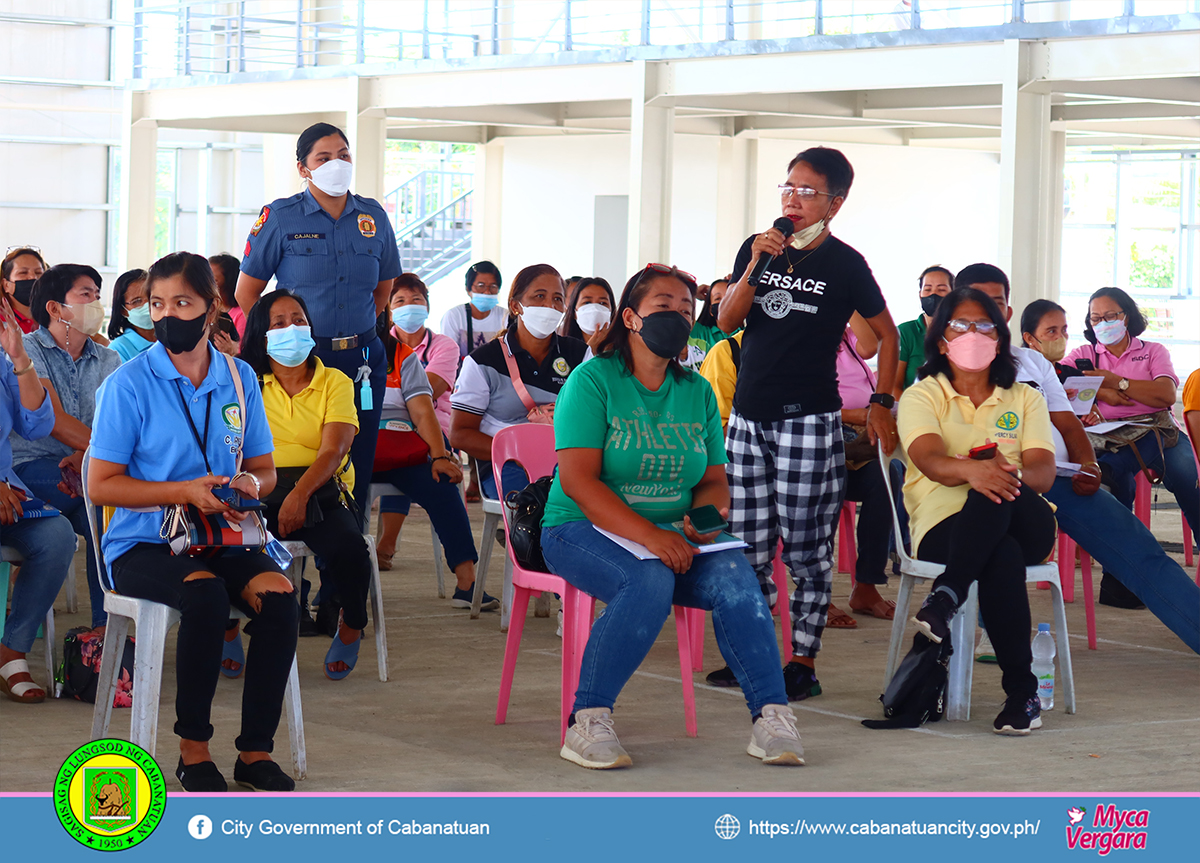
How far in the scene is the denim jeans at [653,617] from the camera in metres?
3.77

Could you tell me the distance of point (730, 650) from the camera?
3.84m

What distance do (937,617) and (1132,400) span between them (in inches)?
112

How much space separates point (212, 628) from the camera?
3.39 metres

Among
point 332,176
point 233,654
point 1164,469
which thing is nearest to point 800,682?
point 233,654

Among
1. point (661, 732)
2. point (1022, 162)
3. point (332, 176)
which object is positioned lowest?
point (661, 732)

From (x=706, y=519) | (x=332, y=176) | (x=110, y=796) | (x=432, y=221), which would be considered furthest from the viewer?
(x=432, y=221)

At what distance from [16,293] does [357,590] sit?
8.45 ft

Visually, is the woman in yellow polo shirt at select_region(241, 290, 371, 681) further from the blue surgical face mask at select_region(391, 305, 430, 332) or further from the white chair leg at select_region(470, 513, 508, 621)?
the blue surgical face mask at select_region(391, 305, 430, 332)
